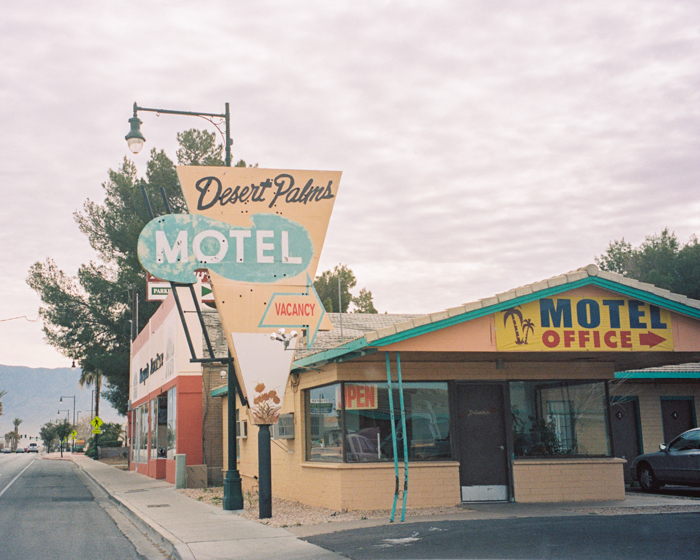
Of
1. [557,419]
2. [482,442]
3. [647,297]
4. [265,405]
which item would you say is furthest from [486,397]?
[265,405]

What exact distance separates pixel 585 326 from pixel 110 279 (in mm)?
36754

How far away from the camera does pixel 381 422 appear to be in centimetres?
1346

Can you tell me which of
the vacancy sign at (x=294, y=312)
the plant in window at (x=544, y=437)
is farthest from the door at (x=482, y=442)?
the vacancy sign at (x=294, y=312)

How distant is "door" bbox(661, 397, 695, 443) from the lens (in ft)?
64.7

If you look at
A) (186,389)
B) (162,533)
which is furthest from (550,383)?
(186,389)

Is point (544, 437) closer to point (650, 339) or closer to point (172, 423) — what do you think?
point (650, 339)

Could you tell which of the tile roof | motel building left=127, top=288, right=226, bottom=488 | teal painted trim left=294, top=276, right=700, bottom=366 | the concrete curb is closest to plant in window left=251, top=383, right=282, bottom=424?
teal painted trim left=294, top=276, right=700, bottom=366

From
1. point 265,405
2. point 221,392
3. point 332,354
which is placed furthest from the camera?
point 221,392

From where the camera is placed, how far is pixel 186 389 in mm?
22953

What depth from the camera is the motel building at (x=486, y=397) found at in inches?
Result: 486

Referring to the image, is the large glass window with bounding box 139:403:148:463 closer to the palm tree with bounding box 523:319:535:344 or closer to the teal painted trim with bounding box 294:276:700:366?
the teal painted trim with bounding box 294:276:700:366

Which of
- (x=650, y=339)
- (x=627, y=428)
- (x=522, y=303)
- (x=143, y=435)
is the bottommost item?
(x=143, y=435)

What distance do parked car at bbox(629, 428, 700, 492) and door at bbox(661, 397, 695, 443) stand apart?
9.46ft

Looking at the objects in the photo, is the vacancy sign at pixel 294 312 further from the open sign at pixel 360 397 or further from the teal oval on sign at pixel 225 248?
the open sign at pixel 360 397
